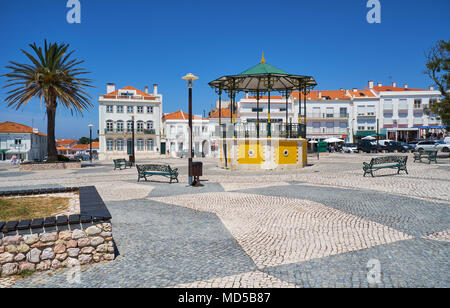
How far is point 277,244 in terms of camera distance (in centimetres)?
522

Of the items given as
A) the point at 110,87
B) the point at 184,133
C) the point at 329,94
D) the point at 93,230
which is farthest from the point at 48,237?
the point at 329,94

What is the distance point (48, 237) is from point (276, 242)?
3483 millimetres

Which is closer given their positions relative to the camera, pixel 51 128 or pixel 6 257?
pixel 6 257

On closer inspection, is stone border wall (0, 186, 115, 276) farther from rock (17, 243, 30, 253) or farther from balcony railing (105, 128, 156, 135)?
balcony railing (105, 128, 156, 135)

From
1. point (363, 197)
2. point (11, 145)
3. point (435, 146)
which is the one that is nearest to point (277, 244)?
point (363, 197)

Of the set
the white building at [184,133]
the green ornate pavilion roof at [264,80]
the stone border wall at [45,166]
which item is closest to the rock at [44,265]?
the green ornate pavilion roof at [264,80]

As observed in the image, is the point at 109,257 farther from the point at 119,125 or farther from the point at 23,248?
the point at 119,125

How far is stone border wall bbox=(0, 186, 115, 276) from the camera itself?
4113mm

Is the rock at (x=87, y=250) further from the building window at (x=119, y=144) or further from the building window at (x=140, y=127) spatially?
the building window at (x=140, y=127)

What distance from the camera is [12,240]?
161 inches

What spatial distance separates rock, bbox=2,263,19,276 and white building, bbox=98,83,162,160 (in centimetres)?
4971

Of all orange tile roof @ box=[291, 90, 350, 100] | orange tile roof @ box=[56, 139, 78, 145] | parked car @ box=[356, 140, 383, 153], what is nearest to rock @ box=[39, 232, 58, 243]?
parked car @ box=[356, 140, 383, 153]

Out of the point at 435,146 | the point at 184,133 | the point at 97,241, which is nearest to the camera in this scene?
the point at 97,241
